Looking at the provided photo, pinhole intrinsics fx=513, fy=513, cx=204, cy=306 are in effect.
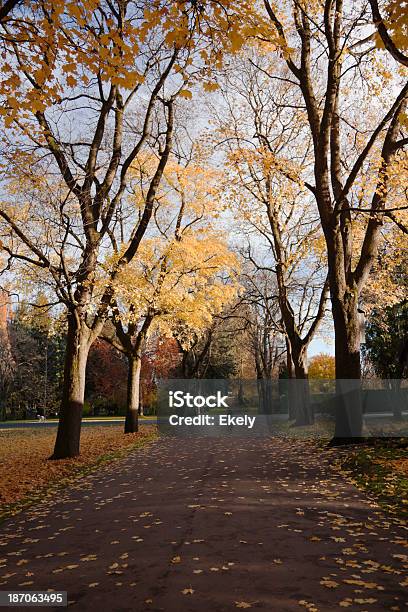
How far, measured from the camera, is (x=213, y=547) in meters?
5.08

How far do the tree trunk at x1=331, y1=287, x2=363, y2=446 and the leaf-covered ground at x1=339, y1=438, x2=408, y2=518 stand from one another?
2.54 ft

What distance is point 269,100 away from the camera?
20.6m

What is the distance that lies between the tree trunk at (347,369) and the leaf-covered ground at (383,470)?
0.77 metres

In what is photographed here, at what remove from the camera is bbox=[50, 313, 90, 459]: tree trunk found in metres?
13.0

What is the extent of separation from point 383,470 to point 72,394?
7.67m

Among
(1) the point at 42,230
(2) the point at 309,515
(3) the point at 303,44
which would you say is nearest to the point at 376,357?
(3) the point at 303,44

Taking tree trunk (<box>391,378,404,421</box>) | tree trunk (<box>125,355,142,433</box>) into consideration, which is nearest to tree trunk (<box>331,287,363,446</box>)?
tree trunk (<box>125,355,142,433</box>)

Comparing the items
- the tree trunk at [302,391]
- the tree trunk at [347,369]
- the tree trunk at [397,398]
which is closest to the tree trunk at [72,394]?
the tree trunk at [347,369]

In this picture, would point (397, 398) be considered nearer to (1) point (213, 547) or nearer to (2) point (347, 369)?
(2) point (347, 369)

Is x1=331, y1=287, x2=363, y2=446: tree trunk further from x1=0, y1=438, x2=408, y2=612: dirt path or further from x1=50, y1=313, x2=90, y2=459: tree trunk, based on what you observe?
x1=50, y1=313, x2=90, y2=459: tree trunk

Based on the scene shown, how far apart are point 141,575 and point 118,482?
5.43 metres

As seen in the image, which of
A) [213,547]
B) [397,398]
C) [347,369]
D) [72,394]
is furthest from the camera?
[397,398]

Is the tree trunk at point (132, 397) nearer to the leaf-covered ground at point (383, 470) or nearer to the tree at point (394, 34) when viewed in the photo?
the leaf-covered ground at point (383, 470)

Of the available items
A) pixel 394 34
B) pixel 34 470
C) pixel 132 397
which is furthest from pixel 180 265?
pixel 394 34
